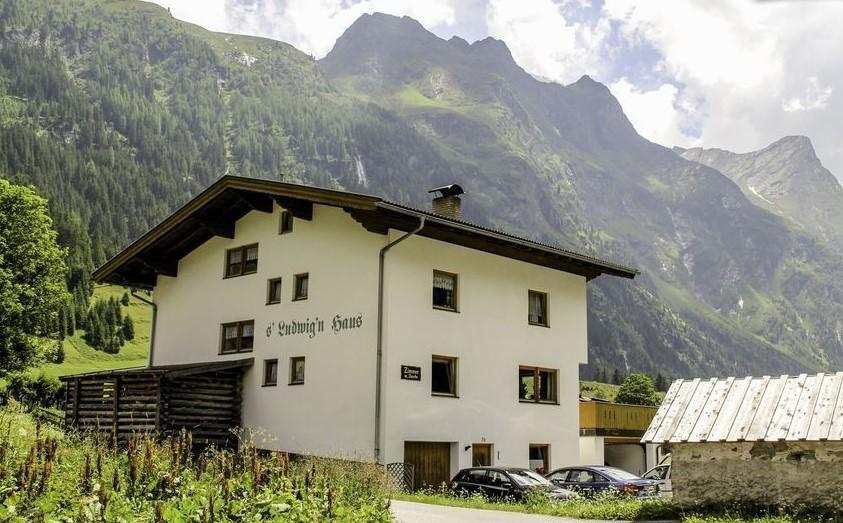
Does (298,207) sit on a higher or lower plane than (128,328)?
lower

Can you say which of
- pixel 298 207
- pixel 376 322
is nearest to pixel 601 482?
pixel 376 322

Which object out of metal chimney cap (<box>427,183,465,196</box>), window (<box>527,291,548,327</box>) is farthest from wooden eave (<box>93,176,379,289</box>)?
window (<box>527,291,548,327</box>)

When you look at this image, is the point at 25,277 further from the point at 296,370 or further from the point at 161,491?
the point at 161,491

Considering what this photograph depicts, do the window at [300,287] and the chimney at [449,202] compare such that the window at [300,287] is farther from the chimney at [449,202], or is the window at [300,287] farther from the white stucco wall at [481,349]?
the chimney at [449,202]

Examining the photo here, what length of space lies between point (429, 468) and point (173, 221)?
1239 centimetres

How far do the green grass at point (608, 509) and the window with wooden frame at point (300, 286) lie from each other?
25.2 ft

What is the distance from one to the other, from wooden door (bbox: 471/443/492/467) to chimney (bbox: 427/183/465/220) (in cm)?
836

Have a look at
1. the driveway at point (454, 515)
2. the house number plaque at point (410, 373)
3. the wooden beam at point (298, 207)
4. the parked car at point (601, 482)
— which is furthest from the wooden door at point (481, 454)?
the wooden beam at point (298, 207)

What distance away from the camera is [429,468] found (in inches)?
1053

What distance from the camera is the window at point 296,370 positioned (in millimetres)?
28188

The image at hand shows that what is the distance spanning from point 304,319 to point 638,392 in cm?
5725

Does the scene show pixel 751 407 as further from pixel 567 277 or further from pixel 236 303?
pixel 236 303

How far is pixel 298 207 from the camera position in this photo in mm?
28750

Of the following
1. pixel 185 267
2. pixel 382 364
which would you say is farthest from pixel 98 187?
pixel 382 364
